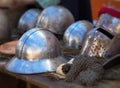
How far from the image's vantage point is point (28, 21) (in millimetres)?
2035

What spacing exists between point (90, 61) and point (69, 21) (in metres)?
0.65

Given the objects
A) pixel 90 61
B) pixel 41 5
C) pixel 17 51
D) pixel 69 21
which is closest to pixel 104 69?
pixel 90 61

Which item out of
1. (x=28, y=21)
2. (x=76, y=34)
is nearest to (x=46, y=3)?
(x=28, y=21)

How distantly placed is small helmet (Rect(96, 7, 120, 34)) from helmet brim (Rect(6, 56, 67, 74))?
30 centimetres

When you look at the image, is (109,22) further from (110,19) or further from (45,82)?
(45,82)

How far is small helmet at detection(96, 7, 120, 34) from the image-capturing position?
1625 millimetres

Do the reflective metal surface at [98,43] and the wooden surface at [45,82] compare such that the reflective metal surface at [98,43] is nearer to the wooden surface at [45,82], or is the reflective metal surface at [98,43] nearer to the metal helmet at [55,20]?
the wooden surface at [45,82]

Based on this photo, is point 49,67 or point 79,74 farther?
point 49,67

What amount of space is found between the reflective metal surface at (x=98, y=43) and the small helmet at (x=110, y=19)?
0.15m

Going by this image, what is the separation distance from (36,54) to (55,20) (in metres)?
0.47

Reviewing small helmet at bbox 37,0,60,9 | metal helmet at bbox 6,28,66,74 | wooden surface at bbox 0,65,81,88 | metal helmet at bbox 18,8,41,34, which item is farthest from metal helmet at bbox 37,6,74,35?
wooden surface at bbox 0,65,81,88

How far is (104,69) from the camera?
1271 mm

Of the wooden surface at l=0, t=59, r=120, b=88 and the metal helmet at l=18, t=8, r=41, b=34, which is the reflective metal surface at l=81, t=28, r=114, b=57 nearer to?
the wooden surface at l=0, t=59, r=120, b=88

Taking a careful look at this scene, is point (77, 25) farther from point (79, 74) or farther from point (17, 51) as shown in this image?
point (79, 74)
